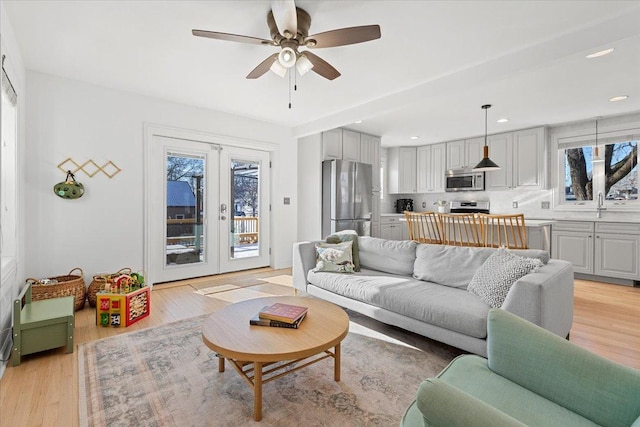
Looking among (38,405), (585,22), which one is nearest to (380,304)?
(38,405)

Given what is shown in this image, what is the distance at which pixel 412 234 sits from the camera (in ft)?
13.6

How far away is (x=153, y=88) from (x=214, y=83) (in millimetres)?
776

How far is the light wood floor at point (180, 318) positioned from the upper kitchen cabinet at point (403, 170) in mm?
3411

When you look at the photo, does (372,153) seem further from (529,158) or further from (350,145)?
(529,158)

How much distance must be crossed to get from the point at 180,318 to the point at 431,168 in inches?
218

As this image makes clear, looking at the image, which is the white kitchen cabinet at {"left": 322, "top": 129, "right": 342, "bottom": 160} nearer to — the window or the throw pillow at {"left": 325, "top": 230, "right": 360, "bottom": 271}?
the throw pillow at {"left": 325, "top": 230, "right": 360, "bottom": 271}

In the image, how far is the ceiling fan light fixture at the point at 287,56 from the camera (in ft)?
7.22

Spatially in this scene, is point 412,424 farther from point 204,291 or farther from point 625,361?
point 204,291

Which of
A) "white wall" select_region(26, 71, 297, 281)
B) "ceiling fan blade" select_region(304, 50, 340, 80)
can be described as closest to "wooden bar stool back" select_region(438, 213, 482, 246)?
"ceiling fan blade" select_region(304, 50, 340, 80)

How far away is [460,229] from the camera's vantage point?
12.2ft

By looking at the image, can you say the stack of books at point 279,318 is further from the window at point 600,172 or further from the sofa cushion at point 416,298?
the window at point 600,172

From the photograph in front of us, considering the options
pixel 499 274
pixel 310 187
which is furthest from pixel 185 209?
pixel 499 274

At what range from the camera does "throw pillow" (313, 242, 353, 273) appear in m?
3.15

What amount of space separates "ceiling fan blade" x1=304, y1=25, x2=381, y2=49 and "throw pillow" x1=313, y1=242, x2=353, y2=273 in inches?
74.6
